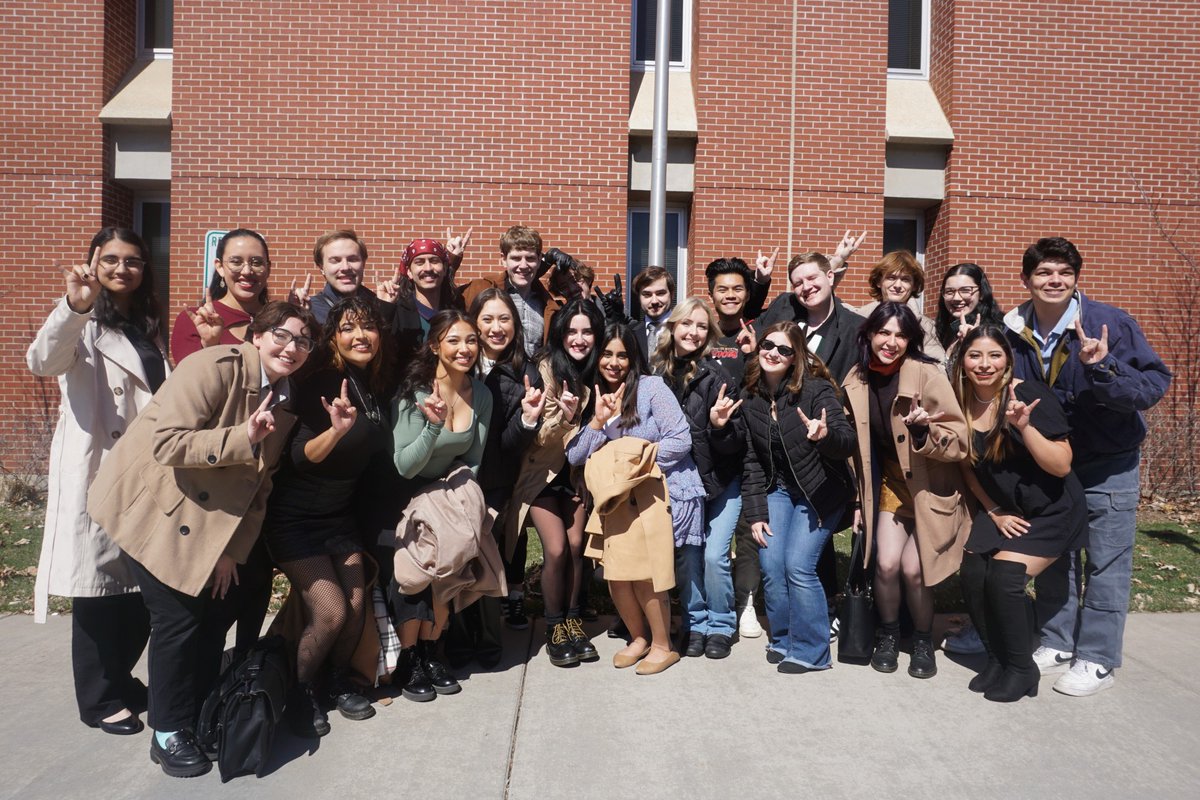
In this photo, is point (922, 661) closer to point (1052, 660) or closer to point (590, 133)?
point (1052, 660)

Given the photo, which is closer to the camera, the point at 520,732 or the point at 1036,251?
the point at 520,732

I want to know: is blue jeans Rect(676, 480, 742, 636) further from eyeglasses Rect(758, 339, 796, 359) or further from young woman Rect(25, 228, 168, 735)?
young woman Rect(25, 228, 168, 735)

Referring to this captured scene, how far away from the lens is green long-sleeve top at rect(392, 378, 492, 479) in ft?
13.0

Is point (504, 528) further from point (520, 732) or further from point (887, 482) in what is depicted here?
point (887, 482)

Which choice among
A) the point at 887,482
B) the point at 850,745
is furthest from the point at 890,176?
the point at 850,745

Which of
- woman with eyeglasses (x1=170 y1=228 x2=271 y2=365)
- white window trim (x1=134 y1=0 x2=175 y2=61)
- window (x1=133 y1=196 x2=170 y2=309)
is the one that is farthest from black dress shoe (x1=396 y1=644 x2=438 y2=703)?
white window trim (x1=134 y1=0 x2=175 y2=61)

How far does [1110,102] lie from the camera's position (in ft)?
30.5

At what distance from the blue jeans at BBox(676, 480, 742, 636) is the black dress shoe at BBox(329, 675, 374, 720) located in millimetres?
1781

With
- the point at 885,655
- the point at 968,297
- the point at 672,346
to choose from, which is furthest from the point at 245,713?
the point at 968,297

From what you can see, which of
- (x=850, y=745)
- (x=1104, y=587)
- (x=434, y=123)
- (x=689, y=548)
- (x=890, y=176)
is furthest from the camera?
(x=890, y=176)

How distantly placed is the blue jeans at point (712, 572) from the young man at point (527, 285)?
1.44 metres

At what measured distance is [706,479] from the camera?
15.7 feet

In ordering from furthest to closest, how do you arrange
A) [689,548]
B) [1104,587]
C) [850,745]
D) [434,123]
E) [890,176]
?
1. [890,176]
2. [434,123]
3. [689,548]
4. [1104,587]
5. [850,745]

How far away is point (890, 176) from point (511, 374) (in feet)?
21.5
